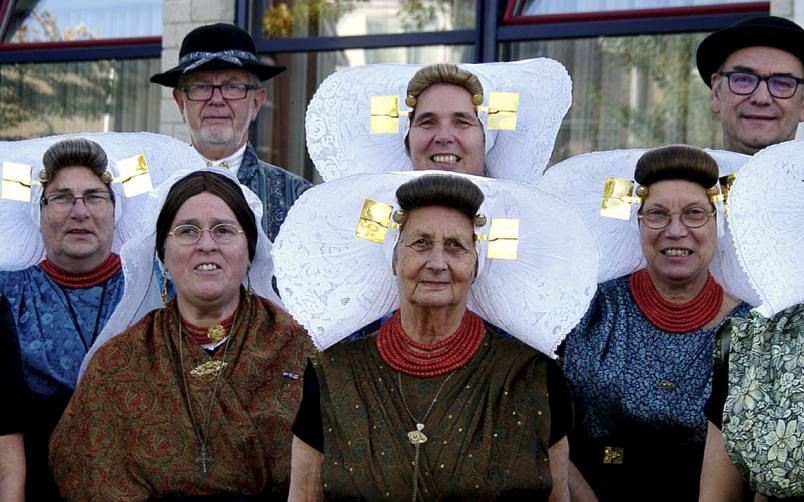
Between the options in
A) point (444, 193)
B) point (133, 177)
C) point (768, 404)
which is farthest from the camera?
point (133, 177)

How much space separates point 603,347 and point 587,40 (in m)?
3.15

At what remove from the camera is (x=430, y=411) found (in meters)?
3.32

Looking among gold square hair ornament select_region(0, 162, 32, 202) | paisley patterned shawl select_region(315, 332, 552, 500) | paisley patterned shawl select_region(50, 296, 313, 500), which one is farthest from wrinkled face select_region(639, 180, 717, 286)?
gold square hair ornament select_region(0, 162, 32, 202)

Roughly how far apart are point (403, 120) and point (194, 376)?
1.16 metres

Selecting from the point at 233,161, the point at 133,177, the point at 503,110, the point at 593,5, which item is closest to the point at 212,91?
the point at 233,161

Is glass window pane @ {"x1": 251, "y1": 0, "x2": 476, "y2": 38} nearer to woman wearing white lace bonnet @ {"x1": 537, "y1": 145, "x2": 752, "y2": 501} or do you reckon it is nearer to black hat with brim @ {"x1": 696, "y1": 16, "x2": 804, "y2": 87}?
black hat with brim @ {"x1": 696, "y1": 16, "x2": 804, "y2": 87}

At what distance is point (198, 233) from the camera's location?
12.7ft

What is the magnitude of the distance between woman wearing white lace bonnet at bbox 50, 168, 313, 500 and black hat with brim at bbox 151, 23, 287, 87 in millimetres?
1100

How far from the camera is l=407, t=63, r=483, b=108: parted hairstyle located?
418 centimetres

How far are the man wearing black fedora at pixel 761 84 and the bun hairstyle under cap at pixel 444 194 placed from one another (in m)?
1.27

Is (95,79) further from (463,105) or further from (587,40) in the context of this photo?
(463,105)

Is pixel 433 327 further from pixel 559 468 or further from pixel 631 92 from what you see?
pixel 631 92

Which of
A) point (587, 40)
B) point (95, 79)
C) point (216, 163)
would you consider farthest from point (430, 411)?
point (95, 79)

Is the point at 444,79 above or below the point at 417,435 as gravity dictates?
above
